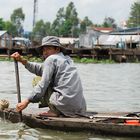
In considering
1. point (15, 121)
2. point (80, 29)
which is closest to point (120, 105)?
point (15, 121)

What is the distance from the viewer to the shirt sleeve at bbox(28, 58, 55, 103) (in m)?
6.83

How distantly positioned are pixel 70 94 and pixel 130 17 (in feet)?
318

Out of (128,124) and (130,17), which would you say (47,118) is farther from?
(130,17)

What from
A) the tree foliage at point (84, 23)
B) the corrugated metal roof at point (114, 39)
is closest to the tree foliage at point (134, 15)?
the tree foliage at point (84, 23)

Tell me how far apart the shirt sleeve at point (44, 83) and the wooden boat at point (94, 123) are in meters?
0.34

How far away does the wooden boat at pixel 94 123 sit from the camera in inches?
257

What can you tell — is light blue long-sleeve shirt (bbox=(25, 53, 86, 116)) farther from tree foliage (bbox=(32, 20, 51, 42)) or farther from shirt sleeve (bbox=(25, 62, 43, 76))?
tree foliage (bbox=(32, 20, 51, 42))

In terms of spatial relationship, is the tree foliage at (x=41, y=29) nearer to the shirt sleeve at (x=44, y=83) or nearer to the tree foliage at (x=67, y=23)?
the tree foliage at (x=67, y=23)

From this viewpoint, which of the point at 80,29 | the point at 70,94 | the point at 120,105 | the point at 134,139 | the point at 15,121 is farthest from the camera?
the point at 80,29

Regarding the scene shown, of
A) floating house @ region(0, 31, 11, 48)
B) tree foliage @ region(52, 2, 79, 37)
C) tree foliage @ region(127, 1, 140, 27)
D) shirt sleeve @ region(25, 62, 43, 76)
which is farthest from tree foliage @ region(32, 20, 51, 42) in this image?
shirt sleeve @ region(25, 62, 43, 76)

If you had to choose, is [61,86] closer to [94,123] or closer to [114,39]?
[94,123]

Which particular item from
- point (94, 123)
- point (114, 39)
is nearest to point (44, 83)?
Answer: point (94, 123)

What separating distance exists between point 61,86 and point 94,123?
694 millimetres

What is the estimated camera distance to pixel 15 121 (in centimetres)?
751
